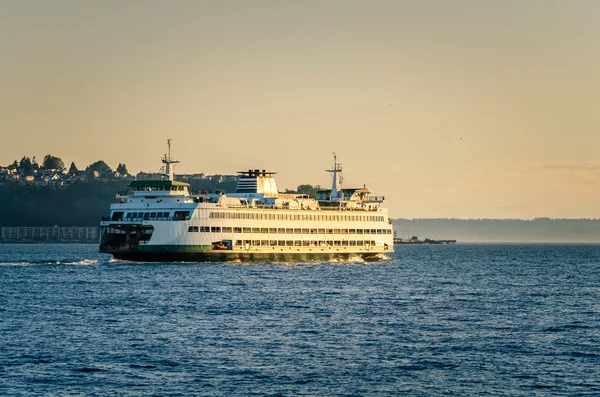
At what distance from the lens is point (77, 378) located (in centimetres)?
4225

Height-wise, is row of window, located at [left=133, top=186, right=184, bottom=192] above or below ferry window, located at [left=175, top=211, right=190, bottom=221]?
above

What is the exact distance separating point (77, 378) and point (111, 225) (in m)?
73.7

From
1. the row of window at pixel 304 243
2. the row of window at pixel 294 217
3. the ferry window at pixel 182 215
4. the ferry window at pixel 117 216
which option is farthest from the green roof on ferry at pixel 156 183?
the row of window at pixel 304 243

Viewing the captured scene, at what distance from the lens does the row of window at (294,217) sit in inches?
4717

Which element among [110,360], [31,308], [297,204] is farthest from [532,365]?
[297,204]

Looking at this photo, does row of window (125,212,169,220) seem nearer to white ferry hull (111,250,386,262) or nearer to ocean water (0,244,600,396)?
white ferry hull (111,250,386,262)

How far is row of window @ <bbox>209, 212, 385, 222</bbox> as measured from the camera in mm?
119812

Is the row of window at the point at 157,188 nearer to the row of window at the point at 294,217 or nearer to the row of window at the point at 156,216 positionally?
the row of window at the point at 156,216

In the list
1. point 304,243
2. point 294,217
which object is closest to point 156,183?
point 294,217

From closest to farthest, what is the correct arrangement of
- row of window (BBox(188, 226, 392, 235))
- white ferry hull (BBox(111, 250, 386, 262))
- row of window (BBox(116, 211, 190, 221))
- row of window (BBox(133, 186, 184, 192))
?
white ferry hull (BBox(111, 250, 386, 262)) → row of window (BBox(116, 211, 190, 221)) → row of window (BBox(188, 226, 392, 235)) → row of window (BBox(133, 186, 184, 192))

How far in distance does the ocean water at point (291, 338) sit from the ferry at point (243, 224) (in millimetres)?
21095

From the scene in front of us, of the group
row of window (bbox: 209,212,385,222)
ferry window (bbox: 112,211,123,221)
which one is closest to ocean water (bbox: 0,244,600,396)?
ferry window (bbox: 112,211,123,221)

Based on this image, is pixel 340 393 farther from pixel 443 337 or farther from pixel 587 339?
pixel 587 339

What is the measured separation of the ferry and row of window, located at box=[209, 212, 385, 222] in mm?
111
